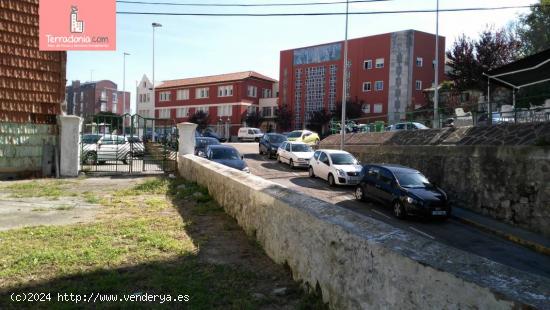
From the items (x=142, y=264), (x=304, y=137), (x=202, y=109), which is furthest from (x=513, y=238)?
(x=202, y=109)

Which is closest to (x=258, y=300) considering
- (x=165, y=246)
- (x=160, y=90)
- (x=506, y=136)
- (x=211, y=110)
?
(x=165, y=246)

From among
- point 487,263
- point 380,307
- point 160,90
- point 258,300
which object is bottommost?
point 258,300

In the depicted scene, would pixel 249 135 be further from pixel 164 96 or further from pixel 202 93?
pixel 164 96

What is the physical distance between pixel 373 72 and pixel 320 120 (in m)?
8.57

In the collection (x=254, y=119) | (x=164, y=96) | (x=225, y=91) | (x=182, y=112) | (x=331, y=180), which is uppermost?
(x=225, y=91)

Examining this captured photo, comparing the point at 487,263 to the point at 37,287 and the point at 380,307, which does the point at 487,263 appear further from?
the point at 37,287

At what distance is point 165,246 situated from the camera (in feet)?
22.0

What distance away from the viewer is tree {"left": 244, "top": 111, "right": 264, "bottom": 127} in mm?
63469

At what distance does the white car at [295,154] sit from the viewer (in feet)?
79.7

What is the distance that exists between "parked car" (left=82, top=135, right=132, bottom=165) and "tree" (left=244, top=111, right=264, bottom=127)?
135ft

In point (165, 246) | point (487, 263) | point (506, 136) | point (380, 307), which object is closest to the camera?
point (487, 263)

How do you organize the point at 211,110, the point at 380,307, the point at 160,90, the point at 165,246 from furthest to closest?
the point at 160,90, the point at 211,110, the point at 165,246, the point at 380,307

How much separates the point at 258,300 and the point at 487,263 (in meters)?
2.58

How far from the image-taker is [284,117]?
5938cm
